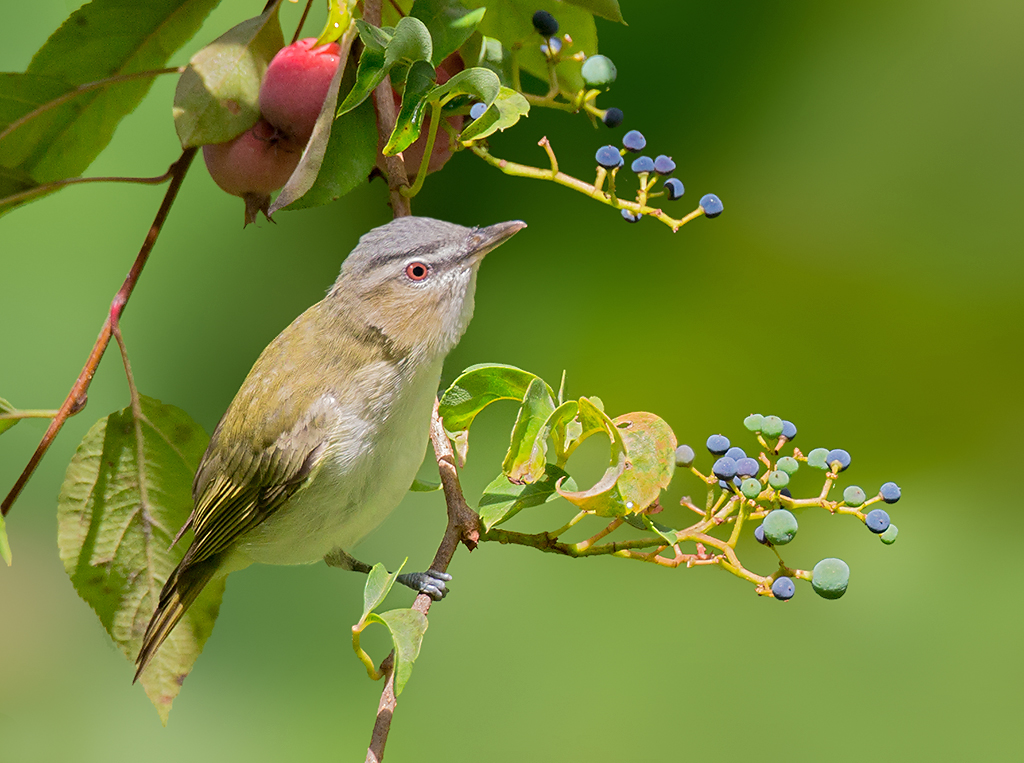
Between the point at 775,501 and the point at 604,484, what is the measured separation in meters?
0.14

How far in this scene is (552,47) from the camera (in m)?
0.80

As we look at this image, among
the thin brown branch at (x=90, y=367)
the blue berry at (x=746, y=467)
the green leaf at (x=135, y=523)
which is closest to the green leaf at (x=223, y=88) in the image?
the thin brown branch at (x=90, y=367)

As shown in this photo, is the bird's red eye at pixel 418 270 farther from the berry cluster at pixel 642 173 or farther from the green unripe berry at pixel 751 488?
the green unripe berry at pixel 751 488

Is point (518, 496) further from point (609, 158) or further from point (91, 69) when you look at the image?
point (91, 69)

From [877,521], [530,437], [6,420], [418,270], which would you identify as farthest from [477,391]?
[6,420]

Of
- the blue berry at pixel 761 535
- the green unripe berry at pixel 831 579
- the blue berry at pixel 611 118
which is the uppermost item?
the blue berry at pixel 611 118

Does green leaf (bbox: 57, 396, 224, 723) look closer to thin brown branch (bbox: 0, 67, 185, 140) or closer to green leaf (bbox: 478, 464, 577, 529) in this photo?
thin brown branch (bbox: 0, 67, 185, 140)

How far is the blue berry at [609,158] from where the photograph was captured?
684mm

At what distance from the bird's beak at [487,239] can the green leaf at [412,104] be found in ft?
0.50

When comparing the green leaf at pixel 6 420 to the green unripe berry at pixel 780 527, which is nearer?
the green unripe berry at pixel 780 527

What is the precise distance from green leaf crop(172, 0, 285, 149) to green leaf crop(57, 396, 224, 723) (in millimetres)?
264

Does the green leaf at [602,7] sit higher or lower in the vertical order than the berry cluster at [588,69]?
higher

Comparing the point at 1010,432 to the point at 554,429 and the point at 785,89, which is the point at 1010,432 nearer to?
the point at 785,89

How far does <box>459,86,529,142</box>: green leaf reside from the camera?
0.65 metres
